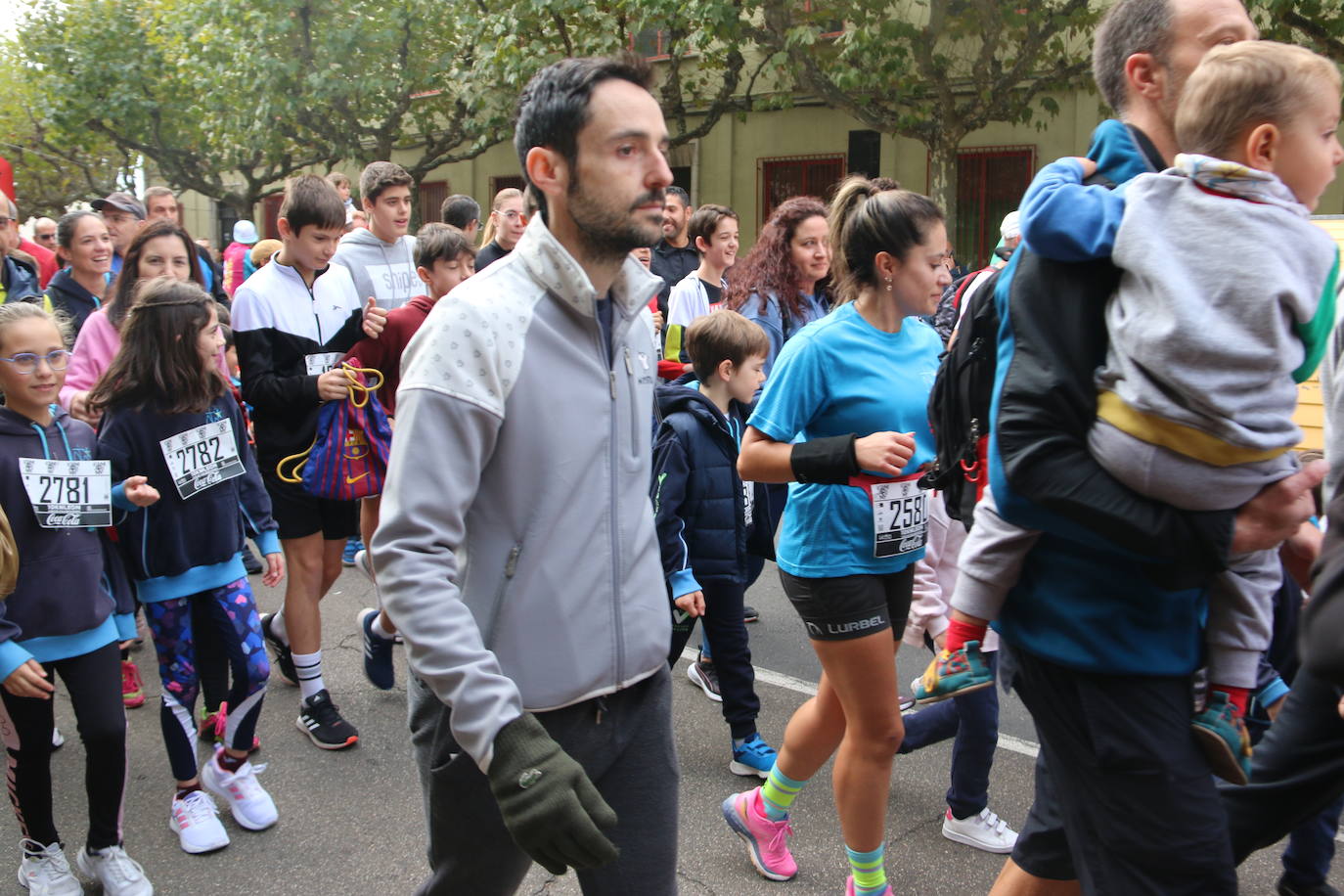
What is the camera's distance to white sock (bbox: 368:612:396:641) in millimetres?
4598

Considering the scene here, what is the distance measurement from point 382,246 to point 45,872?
3081mm

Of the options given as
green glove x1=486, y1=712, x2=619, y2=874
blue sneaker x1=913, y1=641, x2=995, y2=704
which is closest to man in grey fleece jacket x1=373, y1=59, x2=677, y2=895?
green glove x1=486, y1=712, x2=619, y2=874

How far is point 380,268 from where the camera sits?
5.43 metres

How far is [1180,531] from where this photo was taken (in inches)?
72.0

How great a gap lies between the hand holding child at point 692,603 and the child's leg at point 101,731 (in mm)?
1669

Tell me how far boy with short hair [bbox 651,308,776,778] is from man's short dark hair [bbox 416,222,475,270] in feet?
3.95

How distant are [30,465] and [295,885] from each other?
1415mm

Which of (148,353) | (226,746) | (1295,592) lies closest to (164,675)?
(226,746)

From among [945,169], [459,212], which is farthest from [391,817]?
[945,169]

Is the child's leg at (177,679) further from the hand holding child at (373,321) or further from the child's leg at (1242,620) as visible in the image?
the child's leg at (1242,620)

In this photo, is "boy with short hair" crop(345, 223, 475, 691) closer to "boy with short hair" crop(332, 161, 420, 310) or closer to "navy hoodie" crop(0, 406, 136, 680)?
"boy with short hair" crop(332, 161, 420, 310)

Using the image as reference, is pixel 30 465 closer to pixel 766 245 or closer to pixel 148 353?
pixel 148 353

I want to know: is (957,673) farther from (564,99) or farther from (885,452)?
(564,99)

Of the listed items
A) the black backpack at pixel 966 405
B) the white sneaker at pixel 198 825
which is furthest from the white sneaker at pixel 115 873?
the black backpack at pixel 966 405
